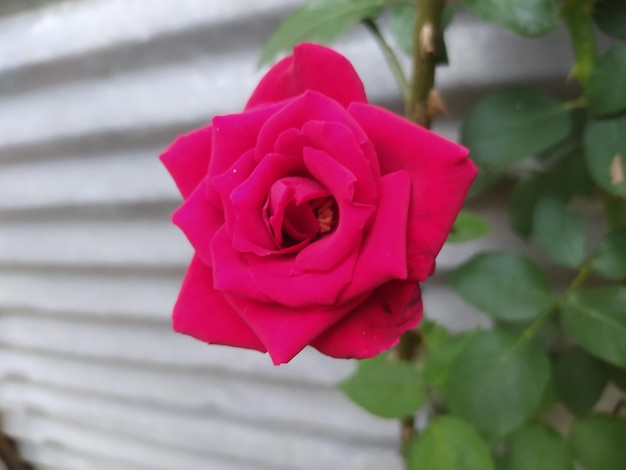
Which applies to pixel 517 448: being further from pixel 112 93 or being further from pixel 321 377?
pixel 112 93

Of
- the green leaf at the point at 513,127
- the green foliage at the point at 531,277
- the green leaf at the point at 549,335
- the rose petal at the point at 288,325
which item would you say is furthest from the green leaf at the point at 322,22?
the green leaf at the point at 549,335

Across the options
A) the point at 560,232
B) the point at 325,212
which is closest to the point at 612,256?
the point at 560,232

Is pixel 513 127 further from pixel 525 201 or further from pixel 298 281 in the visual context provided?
pixel 298 281

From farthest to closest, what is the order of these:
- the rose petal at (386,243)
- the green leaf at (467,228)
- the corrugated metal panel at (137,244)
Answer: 1. the corrugated metal panel at (137,244)
2. the green leaf at (467,228)
3. the rose petal at (386,243)

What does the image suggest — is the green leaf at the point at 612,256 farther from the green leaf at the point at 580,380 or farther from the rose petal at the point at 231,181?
the rose petal at the point at 231,181

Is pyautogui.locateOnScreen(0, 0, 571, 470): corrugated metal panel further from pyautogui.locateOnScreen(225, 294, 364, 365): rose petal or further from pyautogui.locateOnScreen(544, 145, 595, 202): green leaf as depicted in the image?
pyautogui.locateOnScreen(225, 294, 364, 365): rose petal

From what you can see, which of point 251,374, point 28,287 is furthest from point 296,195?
point 28,287

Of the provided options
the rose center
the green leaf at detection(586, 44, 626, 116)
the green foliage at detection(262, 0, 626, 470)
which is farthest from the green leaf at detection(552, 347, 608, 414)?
the rose center
